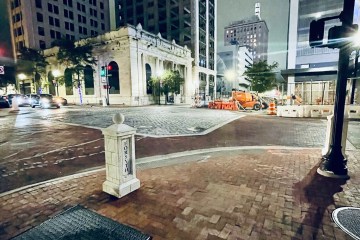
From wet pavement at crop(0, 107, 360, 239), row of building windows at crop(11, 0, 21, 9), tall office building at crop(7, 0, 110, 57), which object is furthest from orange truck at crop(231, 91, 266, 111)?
A: row of building windows at crop(11, 0, 21, 9)

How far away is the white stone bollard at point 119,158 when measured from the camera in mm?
3770

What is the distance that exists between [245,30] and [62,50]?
162523mm

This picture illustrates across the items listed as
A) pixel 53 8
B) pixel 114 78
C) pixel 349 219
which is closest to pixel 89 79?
pixel 114 78

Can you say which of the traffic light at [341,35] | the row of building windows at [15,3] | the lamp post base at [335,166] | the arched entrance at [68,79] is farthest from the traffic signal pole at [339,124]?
the row of building windows at [15,3]

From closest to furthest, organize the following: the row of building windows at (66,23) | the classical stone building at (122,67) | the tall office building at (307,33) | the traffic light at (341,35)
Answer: the traffic light at (341,35) → the classical stone building at (122,67) → the tall office building at (307,33) → the row of building windows at (66,23)

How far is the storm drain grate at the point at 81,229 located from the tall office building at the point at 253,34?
178 metres

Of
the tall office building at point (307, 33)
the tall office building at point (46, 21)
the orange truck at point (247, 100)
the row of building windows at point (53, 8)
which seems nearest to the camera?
the orange truck at point (247, 100)

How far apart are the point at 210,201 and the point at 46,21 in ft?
211

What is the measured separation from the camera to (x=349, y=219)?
306 cm

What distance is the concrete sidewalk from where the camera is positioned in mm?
2893

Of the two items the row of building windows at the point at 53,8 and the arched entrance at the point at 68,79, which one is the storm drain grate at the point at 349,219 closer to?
the arched entrance at the point at 68,79

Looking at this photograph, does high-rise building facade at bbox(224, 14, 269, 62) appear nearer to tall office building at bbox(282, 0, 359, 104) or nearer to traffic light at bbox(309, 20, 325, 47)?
tall office building at bbox(282, 0, 359, 104)

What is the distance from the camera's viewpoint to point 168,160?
231 inches

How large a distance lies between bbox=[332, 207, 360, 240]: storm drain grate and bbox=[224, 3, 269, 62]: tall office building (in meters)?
177
